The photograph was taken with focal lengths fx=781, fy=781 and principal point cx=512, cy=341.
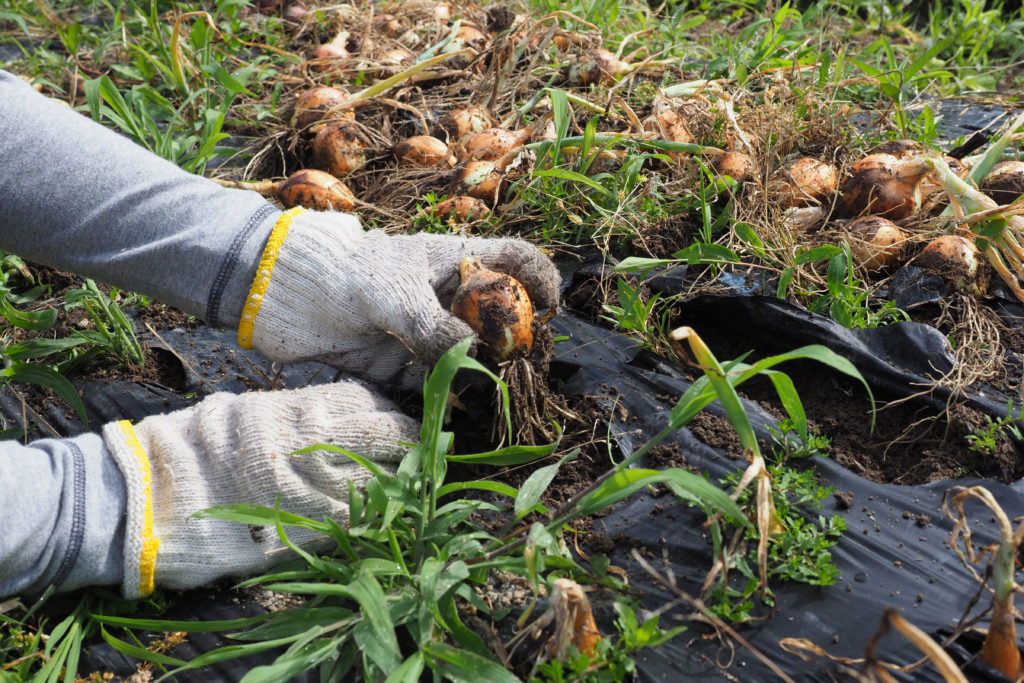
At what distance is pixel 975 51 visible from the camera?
323 cm

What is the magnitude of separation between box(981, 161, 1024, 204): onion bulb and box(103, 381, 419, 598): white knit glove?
65.6 inches

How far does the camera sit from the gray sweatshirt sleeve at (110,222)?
4.99ft

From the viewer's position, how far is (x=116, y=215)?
1575 mm

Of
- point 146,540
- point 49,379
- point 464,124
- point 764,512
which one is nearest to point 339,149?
point 464,124

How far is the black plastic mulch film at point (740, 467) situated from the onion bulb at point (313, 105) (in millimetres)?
1002

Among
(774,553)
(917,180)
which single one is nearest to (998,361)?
(917,180)

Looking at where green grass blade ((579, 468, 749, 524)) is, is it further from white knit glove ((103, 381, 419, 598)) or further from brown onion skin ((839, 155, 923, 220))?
brown onion skin ((839, 155, 923, 220))

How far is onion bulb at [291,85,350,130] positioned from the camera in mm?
2668

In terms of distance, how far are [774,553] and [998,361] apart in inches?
33.2

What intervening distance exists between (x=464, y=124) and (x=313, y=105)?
55 cm

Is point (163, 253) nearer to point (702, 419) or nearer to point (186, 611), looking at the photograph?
point (186, 611)

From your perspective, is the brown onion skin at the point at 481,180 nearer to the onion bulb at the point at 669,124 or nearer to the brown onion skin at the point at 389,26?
the onion bulb at the point at 669,124

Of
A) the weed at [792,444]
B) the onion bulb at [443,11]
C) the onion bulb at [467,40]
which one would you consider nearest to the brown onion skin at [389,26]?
the onion bulb at [443,11]

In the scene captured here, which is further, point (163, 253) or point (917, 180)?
point (917, 180)
